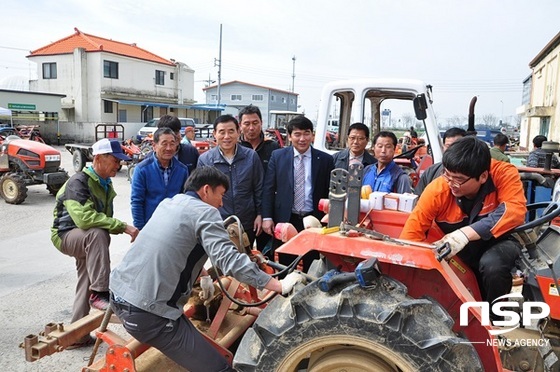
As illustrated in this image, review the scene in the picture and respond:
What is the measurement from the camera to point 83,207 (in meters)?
3.45

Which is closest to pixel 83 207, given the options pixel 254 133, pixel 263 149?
pixel 254 133

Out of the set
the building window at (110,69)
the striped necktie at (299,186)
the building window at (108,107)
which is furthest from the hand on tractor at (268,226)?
the building window at (110,69)

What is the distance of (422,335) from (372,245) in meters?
0.45

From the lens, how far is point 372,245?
6.94 feet

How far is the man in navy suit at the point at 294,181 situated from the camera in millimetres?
3990

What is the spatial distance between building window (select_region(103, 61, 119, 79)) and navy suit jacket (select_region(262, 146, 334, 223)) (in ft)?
105

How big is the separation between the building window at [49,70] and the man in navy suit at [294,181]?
35086mm

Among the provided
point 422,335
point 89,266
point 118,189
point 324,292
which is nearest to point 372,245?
point 324,292

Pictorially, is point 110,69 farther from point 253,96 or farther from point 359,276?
point 359,276

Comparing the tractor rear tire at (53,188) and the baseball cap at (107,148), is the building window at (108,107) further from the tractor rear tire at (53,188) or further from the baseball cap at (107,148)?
the baseball cap at (107,148)

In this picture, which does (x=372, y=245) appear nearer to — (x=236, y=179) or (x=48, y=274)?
(x=236, y=179)

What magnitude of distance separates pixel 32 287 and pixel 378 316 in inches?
166

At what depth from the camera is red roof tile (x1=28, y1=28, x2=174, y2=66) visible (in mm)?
33156

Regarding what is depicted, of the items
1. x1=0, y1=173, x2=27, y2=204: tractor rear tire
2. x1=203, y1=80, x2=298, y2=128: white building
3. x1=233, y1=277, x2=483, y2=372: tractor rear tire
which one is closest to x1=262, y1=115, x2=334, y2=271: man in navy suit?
x1=233, y1=277, x2=483, y2=372: tractor rear tire
